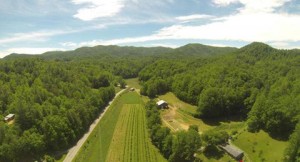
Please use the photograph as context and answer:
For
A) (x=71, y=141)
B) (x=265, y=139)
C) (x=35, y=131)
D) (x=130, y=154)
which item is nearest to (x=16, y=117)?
(x=35, y=131)

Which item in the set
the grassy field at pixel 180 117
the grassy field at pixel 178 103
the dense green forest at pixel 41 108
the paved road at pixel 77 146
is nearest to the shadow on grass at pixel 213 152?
the grassy field at pixel 180 117

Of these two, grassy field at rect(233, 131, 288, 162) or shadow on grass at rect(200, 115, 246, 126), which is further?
shadow on grass at rect(200, 115, 246, 126)

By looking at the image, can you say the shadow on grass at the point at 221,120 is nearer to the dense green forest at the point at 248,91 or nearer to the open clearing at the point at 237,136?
the open clearing at the point at 237,136

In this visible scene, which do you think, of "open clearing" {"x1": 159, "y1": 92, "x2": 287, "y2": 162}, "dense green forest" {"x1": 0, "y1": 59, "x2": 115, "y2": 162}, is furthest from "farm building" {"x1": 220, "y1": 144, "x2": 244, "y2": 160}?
"dense green forest" {"x1": 0, "y1": 59, "x2": 115, "y2": 162}

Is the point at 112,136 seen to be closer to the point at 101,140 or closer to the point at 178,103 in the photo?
the point at 101,140

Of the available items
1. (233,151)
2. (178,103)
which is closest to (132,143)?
(233,151)

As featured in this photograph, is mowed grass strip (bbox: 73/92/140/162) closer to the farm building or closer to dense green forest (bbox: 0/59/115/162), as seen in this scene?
dense green forest (bbox: 0/59/115/162)

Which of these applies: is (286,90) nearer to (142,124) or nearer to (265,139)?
(265,139)
